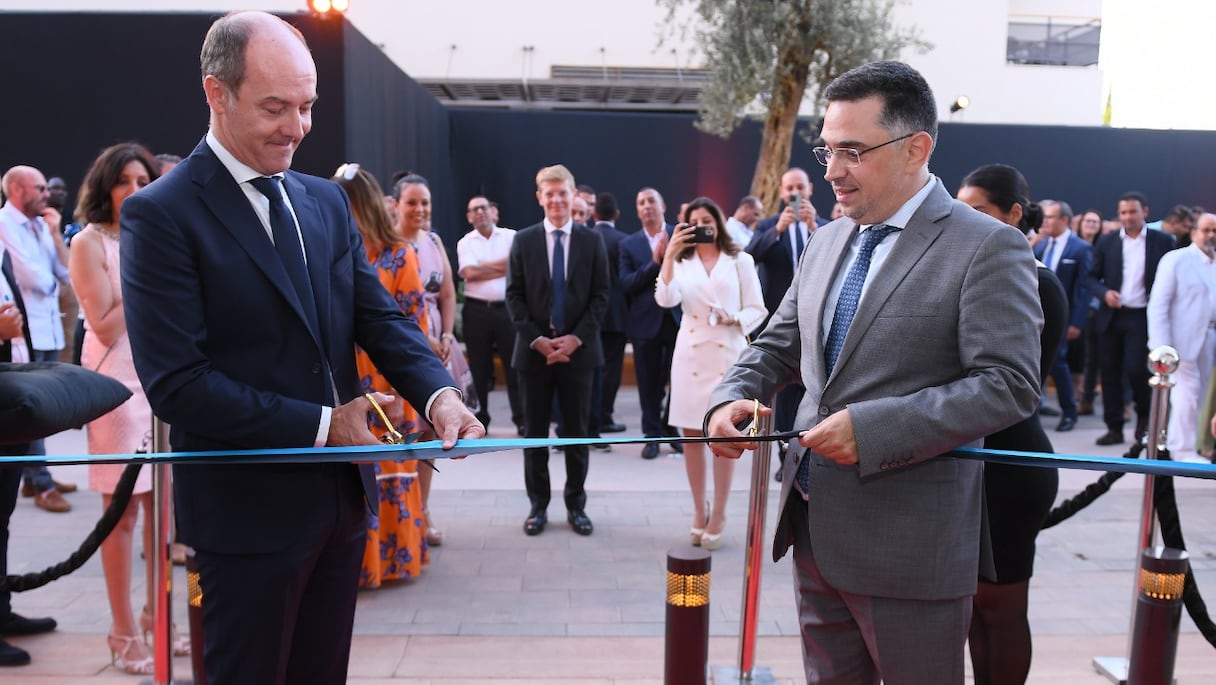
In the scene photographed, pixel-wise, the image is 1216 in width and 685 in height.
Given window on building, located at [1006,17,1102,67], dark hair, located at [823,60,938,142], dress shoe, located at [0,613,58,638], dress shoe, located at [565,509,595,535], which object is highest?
window on building, located at [1006,17,1102,67]

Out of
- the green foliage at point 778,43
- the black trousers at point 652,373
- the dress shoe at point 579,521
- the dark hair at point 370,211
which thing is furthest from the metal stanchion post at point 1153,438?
the green foliage at point 778,43

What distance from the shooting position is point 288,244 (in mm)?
1983

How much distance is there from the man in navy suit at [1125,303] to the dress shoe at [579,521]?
512 centimetres

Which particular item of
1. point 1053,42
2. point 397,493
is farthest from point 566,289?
point 1053,42

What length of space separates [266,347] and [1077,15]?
975 inches

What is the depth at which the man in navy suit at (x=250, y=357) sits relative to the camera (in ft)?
6.06

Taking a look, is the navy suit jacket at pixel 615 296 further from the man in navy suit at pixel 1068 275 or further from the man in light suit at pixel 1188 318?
the man in light suit at pixel 1188 318

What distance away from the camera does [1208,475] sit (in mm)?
2273

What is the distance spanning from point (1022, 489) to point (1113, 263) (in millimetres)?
7032

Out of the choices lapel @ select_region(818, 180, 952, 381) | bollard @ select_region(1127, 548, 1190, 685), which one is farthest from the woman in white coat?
lapel @ select_region(818, 180, 952, 381)

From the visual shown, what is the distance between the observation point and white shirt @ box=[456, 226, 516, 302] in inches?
318

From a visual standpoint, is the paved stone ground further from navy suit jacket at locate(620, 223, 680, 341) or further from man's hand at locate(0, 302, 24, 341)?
navy suit jacket at locate(620, 223, 680, 341)

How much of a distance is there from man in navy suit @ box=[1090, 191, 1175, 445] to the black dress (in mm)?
6259

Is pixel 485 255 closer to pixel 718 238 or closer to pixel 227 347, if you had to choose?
pixel 718 238
